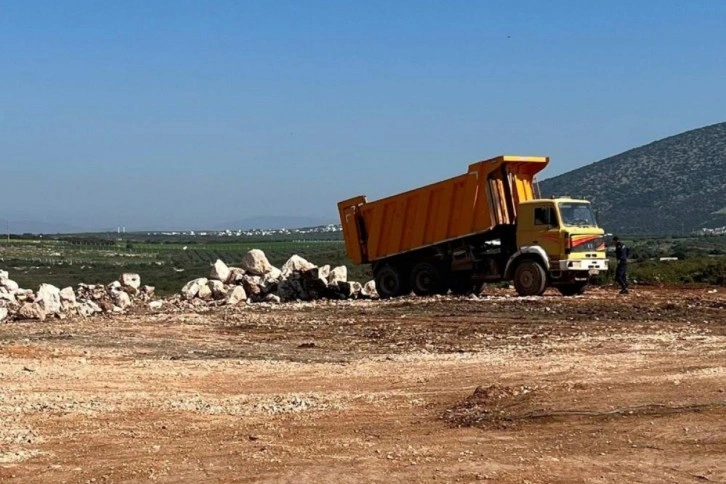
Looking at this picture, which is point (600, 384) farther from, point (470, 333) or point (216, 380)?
point (470, 333)

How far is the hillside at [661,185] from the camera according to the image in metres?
89.1

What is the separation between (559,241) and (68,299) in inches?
465

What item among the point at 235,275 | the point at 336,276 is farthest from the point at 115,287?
the point at 336,276

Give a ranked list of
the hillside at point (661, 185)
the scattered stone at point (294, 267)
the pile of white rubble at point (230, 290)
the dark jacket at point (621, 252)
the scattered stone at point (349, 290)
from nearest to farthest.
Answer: the dark jacket at point (621, 252) → the pile of white rubble at point (230, 290) → the scattered stone at point (294, 267) → the scattered stone at point (349, 290) → the hillside at point (661, 185)

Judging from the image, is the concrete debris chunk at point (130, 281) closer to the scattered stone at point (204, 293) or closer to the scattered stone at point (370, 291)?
the scattered stone at point (204, 293)

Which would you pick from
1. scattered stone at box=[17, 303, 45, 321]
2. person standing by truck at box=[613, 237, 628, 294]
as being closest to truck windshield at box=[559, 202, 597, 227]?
person standing by truck at box=[613, 237, 628, 294]

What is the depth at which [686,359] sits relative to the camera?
12.5 meters

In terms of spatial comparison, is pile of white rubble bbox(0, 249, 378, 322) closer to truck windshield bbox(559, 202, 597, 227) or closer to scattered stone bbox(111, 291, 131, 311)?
scattered stone bbox(111, 291, 131, 311)

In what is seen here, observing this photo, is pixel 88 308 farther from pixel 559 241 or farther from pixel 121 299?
pixel 559 241

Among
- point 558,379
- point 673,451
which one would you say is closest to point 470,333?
point 558,379

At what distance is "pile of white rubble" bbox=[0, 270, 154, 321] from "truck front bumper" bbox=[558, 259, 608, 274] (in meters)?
10.3

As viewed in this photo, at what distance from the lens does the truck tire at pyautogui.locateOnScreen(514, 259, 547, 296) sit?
2247 cm

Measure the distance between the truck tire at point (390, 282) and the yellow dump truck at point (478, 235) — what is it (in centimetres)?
3

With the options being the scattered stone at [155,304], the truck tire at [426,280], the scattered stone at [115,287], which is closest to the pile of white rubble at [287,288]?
the scattered stone at [155,304]
